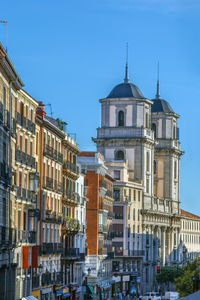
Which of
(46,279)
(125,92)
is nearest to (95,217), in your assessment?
(46,279)

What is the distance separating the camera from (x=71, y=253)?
95.4 metres

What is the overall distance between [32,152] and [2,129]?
2279 centimetres

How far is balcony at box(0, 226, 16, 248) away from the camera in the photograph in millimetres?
52938

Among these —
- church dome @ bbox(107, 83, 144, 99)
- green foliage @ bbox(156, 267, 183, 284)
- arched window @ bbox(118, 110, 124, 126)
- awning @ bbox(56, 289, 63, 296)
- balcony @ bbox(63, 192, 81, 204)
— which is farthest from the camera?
church dome @ bbox(107, 83, 144, 99)

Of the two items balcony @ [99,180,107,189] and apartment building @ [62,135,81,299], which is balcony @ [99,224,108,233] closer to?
balcony @ [99,180,107,189]

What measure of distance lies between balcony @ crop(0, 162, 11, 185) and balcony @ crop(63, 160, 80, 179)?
1399 inches

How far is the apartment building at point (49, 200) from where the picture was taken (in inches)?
3108

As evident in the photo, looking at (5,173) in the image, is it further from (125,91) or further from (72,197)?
(125,91)

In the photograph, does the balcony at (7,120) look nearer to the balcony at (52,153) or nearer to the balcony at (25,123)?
the balcony at (25,123)

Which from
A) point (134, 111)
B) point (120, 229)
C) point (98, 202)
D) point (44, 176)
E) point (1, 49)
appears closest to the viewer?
point (1, 49)

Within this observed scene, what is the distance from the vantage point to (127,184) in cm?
15938

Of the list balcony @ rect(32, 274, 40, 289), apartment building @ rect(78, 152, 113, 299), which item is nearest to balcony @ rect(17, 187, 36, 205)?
balcony @ rect(32, 274, 40, 289)

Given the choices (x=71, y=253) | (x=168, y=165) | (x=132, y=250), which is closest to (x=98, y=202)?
(x=71, y=253)

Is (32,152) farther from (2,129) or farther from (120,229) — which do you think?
(120,229)
